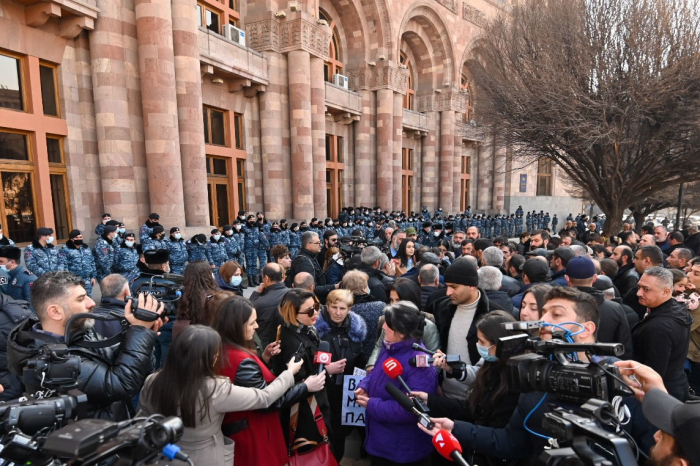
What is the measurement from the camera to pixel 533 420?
183 centimetres

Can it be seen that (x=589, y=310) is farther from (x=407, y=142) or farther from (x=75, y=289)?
(x=407, y=142)

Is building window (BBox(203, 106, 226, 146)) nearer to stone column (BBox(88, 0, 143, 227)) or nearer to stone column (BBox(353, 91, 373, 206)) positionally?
stone column (BBox(88, 0, 143, 227))

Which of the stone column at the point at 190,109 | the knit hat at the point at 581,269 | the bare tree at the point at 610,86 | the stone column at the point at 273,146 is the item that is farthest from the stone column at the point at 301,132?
the knit hat at the point at 581,269

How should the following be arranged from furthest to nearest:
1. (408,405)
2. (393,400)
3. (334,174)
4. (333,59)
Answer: (334,174) → (333,59) → (393,400) → (408,405)

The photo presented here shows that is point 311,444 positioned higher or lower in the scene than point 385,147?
lower

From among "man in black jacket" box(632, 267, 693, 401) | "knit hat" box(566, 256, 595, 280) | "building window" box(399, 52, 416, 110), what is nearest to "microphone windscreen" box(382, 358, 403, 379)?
"man in black jacket" box(632, 267, 693, 401)

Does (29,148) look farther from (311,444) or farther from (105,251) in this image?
(311,444)

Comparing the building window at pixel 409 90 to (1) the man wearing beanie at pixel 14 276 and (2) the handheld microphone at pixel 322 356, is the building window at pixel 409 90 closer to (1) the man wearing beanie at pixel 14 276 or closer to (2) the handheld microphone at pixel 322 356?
(1) the man wearing beanie at pixel 14 276

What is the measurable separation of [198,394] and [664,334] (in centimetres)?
341

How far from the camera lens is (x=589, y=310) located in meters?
2.12

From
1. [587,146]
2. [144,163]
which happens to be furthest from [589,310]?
[587,146]

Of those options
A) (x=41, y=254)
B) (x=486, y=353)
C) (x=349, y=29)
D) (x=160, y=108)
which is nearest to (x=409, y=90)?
(x=349, y=29)

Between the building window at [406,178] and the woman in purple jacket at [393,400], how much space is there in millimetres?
20918

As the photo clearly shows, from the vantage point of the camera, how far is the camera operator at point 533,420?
1.85 meters
